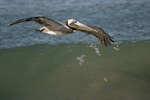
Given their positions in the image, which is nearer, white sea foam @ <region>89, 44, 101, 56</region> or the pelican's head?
the pelican's head

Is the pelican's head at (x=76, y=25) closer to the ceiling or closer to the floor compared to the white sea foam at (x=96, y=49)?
closer to the ceiling

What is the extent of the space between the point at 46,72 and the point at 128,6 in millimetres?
11569

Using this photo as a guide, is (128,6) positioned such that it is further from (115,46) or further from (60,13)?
(115,46)

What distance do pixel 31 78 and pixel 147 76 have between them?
13.9 ft

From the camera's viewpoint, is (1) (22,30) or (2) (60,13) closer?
(1) (22,30)

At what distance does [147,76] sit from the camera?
30.0ft

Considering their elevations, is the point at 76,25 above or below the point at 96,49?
above

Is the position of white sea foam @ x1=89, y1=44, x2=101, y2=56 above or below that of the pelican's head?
below

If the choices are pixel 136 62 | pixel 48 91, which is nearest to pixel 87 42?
pixel 136 62

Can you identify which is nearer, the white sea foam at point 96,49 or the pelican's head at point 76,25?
the pelican's head at point 76,25

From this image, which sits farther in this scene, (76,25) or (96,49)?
(96,49)

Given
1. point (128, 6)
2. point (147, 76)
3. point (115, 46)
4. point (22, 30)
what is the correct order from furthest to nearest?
1. point (128, 6)
2. point (22, 30)
3. point (115, 46)
4. point (147, 76)

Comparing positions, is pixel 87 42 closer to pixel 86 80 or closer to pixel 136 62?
pixel 136 62

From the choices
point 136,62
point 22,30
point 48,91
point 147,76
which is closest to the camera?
point 48,91
